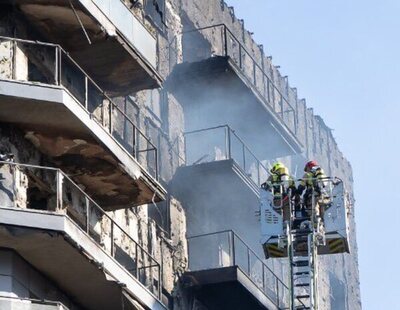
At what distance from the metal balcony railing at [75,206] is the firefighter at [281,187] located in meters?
2.35

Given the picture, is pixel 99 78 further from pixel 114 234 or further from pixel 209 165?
pixel 209 165

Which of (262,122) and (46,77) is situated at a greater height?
(262,122)

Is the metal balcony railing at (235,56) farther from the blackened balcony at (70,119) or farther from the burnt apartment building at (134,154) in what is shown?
the blackened balcony at (70,119)

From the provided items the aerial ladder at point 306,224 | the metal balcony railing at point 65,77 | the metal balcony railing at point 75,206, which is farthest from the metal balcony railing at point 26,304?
the aerial ladder at point 306,224

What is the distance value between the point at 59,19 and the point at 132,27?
1815 mm

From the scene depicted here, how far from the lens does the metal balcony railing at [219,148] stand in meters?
36.4

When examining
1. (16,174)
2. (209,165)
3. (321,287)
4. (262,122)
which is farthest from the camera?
(321,287)

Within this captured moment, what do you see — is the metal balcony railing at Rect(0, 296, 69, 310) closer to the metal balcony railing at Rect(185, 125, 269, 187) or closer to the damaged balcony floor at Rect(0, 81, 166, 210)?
the damaged balcony floor at Rect(0, 81, 166, 210)

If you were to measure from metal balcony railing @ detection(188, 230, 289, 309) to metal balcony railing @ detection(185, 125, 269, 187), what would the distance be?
1.37 m

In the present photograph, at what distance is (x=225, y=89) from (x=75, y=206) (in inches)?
343

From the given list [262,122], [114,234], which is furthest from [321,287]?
[114,234]

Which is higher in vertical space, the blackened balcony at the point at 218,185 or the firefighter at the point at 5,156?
the blackened balcony at the point at 218,185

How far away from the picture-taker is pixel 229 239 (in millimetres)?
36125

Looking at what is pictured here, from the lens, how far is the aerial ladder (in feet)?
104
